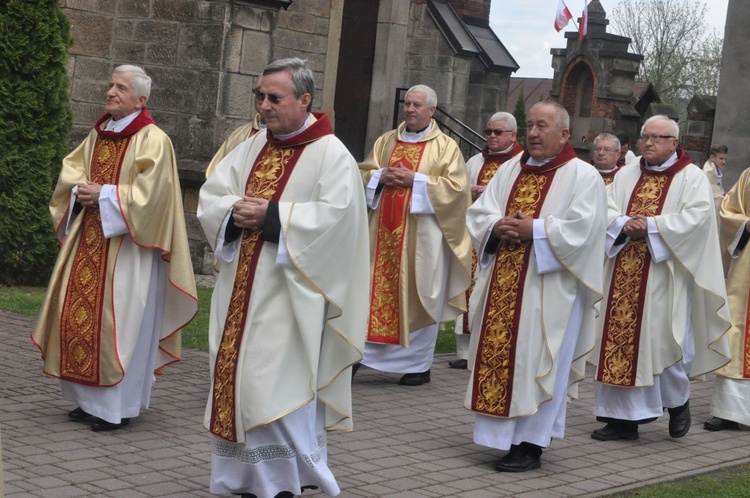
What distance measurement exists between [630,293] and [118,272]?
3305 millimetres

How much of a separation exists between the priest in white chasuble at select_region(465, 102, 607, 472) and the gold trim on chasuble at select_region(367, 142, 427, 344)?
92.3 inches

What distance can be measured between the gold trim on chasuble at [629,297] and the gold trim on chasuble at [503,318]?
4.34ft

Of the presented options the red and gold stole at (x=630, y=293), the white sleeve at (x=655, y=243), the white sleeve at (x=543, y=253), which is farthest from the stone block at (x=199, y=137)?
the white sleeve at (x=543, y=253)

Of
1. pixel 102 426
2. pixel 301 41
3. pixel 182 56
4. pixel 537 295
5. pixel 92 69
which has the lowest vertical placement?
pixel 102 426

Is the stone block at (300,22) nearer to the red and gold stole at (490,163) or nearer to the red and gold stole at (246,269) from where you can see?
Result: the red and gold stole at (490,163)

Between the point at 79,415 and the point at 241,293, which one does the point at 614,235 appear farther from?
the point at 79,415

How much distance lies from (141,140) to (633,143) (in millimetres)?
21381

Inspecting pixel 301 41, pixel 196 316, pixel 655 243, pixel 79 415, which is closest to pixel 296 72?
pixel 79 415

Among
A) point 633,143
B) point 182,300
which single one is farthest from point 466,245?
point 633,143

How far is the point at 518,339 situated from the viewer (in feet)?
23.0

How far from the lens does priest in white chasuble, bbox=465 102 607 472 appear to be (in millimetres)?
6934

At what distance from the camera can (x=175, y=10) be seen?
13.5 meters

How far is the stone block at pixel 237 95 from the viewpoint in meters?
13.3

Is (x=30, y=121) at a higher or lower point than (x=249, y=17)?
lower
